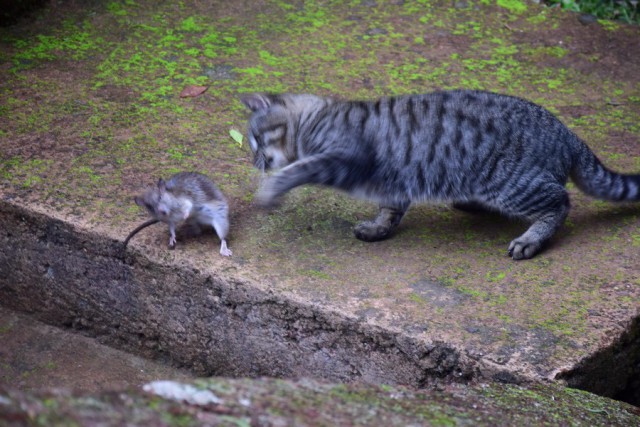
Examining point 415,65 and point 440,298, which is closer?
point 440,298

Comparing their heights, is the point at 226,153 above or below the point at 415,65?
below

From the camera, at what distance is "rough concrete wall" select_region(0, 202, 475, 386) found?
3.57 meters

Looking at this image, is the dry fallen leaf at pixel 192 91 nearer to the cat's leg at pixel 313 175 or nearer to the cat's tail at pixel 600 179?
the cat's leg at pixel 313 175

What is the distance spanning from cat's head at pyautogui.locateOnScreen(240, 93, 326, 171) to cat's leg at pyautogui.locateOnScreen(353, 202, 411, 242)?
523 millimetres

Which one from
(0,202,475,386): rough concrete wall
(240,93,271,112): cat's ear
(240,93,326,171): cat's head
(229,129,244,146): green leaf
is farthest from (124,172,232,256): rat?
(229,129,244,146): green leaf

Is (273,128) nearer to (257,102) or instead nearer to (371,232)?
(257,102)

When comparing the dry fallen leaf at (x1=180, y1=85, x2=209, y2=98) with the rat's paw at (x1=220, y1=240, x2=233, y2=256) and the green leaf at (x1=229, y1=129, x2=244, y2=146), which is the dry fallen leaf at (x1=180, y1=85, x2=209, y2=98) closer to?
the green leaf at (x1=229, y1=129, x2=244, y2=146)

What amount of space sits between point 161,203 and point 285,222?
27.6 inches

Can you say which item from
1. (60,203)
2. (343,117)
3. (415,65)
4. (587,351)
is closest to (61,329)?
(60,203)

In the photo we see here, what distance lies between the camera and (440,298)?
374 cm

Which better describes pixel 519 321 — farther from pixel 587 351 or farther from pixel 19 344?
pixel 19 344

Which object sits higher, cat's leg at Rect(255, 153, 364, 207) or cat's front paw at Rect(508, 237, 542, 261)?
cat's leg at Rect(255, 153, 364, 207)

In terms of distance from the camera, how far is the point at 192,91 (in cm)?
553

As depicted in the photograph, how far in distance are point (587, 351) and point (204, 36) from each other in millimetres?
3972
